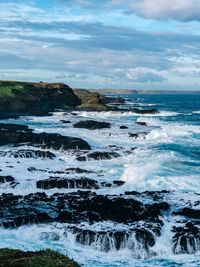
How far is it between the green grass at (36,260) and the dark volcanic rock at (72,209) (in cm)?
904

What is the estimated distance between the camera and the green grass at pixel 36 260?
1182 cm

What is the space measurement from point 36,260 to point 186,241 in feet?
31.7

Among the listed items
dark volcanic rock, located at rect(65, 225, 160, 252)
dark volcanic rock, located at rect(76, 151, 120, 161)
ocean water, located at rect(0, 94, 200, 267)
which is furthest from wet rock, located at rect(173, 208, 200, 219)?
dark volcanic rock, located at rect(76, 151, 120, 161)

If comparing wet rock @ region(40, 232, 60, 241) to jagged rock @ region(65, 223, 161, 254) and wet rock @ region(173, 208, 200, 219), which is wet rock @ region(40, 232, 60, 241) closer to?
jagged rock @ region(65, 223, 161, 254)

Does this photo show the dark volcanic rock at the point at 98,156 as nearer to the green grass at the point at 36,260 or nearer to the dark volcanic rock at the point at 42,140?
the dark volcanic rock at the point at 42,140

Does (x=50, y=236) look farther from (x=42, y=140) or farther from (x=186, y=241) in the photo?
(x=42, y=140)

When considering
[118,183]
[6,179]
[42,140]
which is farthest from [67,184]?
[42,140]

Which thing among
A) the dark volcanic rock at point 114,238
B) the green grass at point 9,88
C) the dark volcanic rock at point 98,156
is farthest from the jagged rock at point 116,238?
the green grass at point 9,88

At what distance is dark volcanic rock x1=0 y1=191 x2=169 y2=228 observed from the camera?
22438 mm

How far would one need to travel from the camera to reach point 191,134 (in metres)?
58.4

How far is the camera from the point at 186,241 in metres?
20.2

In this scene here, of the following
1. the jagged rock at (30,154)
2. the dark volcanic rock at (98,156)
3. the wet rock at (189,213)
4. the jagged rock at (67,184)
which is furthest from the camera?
the jagged rock at (30,154)

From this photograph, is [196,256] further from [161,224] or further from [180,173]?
[180,173]

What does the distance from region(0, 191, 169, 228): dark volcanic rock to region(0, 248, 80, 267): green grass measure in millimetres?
9042
